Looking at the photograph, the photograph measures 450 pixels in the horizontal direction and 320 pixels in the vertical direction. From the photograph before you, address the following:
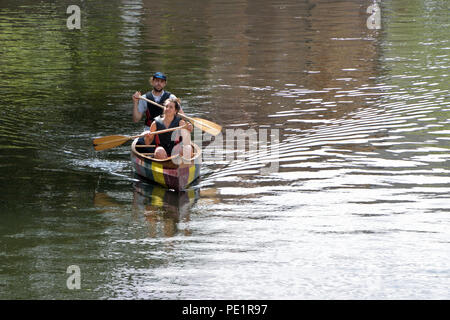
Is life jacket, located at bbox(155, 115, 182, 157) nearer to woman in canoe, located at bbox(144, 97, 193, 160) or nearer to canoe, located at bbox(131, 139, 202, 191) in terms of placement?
woman in canoe, located at bbox(144, 97, 193, 160)

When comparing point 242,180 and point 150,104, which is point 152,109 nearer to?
point 150,104

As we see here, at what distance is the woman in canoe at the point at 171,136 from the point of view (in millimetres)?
14297

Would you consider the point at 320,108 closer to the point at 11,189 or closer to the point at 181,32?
the point at 11,189

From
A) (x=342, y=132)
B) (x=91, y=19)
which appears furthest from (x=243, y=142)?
(x=91, y=19)

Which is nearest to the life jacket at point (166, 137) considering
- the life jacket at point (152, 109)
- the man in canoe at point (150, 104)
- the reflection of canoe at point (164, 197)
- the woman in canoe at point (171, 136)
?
the woman in canoe at point (171, 136)

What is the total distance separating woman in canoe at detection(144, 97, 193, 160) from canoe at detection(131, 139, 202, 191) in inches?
9.2

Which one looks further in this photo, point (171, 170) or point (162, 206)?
point (171, 170)

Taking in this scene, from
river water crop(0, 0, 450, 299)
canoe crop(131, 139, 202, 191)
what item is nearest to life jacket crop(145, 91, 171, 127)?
river water crop(0, 0, 450, 299)

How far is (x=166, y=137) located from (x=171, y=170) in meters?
1.09

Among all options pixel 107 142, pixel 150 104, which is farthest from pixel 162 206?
pixel 150 104

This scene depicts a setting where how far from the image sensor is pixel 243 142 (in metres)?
17.2

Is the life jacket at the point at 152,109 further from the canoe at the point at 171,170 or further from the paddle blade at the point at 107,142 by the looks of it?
Result: the canoe at the point at 171,170

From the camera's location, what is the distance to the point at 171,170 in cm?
1377

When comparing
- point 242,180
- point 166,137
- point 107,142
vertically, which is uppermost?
point 166,137
